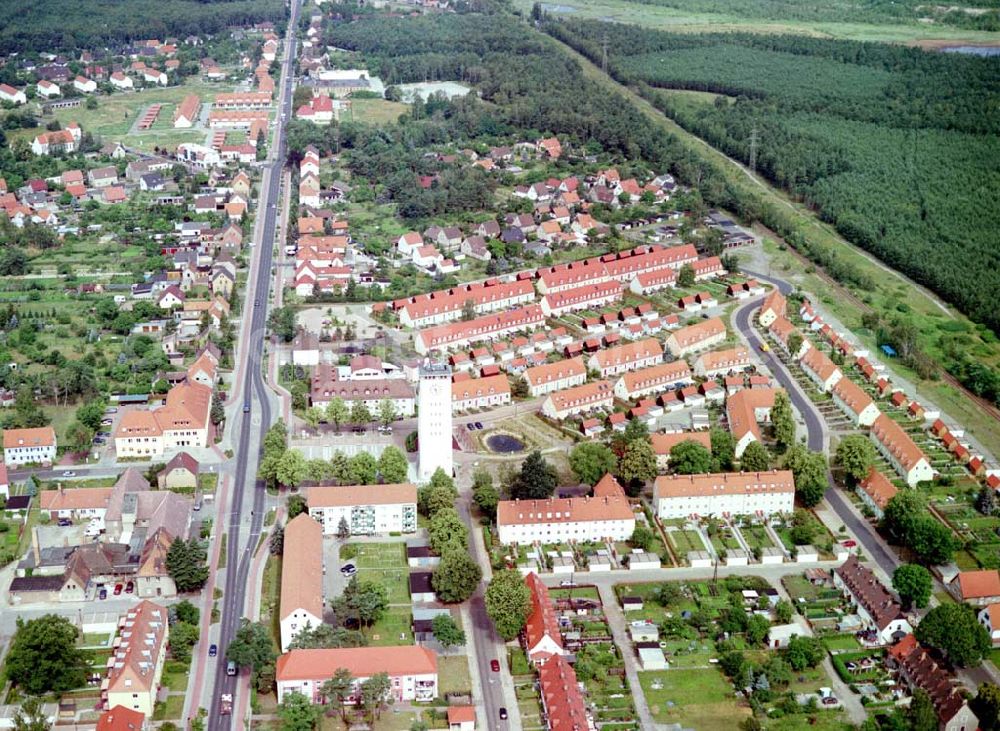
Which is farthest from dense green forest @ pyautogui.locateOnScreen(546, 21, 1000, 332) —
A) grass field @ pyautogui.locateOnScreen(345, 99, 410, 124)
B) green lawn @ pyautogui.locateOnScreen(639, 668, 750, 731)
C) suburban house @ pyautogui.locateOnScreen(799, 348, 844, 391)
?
green lawn @ pyautogui.locateOnScreen(639, 668, 750, 731)

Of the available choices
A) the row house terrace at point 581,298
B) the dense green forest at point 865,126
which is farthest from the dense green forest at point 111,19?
the row house terrace at point 581,298

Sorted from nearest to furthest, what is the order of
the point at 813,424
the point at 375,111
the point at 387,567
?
the point at 387,567 → the point at 813,424 → the point at 375,111

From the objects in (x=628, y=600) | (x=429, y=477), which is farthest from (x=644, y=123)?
(x=628, y=600)

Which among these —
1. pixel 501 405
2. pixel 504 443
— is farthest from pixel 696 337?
pixel 504 443

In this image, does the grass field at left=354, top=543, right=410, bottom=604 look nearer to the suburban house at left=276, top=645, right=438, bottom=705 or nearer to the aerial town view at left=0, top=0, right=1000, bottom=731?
the aerial town view at left=0, top=0, right=1000, bottom=731

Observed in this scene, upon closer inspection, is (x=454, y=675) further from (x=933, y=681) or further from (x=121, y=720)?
(x=933, y=681)

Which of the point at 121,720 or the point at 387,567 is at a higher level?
the point at 121,720

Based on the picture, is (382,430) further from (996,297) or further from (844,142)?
(844,142)
